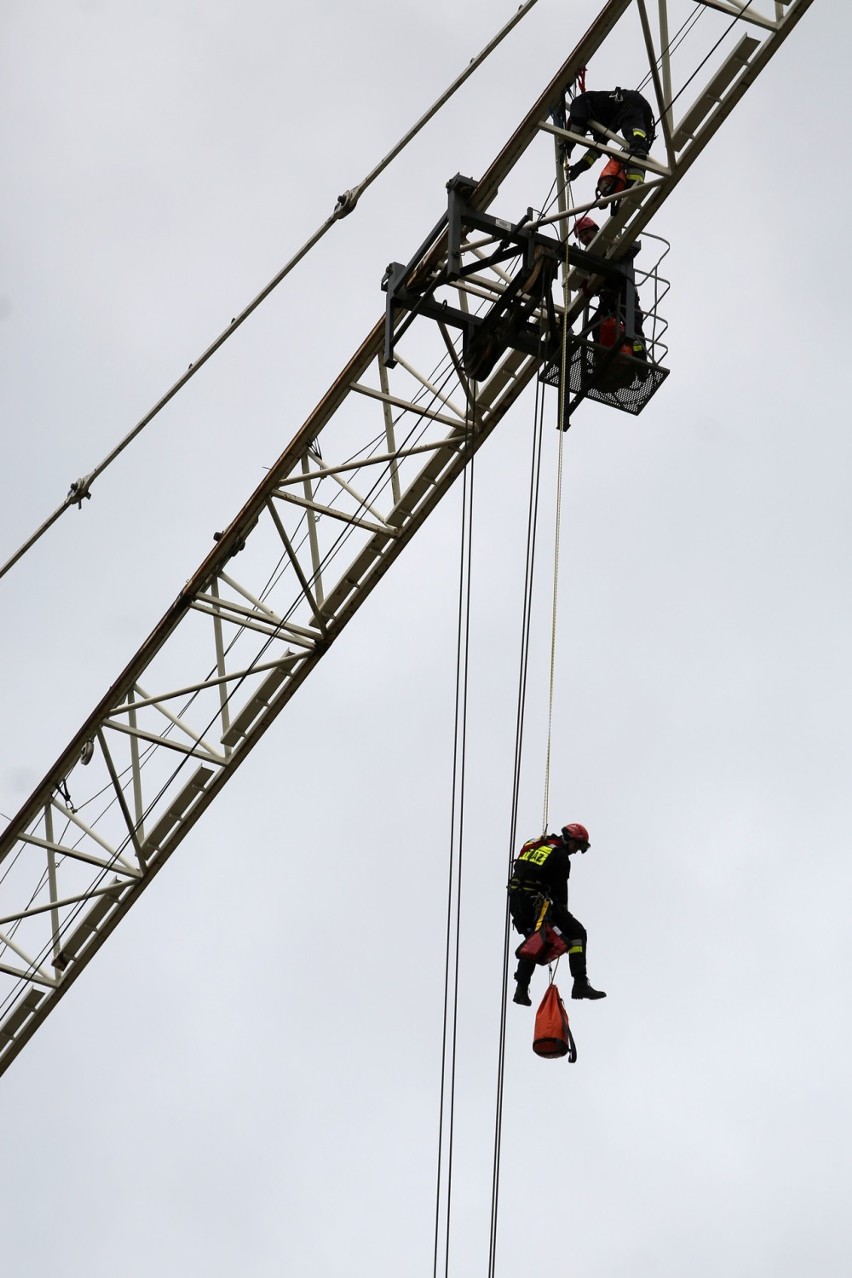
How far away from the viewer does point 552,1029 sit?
22.0 m

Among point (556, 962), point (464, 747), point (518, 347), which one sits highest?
point (518, 347)

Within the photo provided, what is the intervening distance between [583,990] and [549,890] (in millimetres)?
927

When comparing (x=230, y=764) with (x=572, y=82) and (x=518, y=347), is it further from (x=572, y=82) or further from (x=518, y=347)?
(x=572, y=82)

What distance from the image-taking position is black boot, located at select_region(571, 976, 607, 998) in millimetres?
22498

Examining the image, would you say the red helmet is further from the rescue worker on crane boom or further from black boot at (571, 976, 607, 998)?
black boot at (571, 976, 607, 998)

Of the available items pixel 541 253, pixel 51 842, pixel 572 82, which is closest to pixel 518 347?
pixel 541 253

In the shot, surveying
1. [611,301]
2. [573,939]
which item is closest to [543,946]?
[573,939]

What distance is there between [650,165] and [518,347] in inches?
81.0

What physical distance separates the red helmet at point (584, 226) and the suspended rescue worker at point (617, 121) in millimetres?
525

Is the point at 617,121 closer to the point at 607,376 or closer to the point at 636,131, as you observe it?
the point at 636,131

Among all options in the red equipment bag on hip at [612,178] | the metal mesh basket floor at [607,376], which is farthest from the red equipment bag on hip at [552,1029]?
the red equipment bag on hip at [612,178]

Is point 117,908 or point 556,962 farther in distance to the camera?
point 117,908

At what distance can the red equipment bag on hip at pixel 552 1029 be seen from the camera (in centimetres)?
2200

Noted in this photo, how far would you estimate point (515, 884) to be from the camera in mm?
22953
